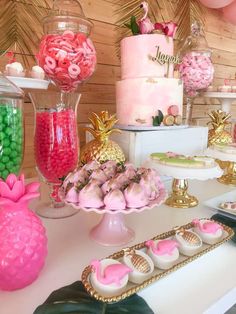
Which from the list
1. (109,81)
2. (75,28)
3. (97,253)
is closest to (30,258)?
(97,253)

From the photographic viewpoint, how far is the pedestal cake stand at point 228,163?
997 mm

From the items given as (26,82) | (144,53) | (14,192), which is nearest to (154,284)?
(14,192)

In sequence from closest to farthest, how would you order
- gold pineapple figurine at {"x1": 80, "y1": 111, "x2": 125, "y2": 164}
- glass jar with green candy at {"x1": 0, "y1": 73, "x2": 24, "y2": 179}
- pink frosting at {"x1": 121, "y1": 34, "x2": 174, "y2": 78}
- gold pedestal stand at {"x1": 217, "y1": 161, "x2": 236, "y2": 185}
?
glass jar with green candy at {"x1": 0, "y1": 73, "x2": 24, "y2": 179} < gold pineapple figurine at {"x1": 80, "y1": 111, "x2": 125, "y2": 164} < pink frosting at {"x1": 121, "y1": 34, "x2": 174, "y2": 78} < gold pedestal stand at {"x1": 217, "y1": 161, "x2": 236, "y2": 185}

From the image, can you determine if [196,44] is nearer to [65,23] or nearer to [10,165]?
[65,23]

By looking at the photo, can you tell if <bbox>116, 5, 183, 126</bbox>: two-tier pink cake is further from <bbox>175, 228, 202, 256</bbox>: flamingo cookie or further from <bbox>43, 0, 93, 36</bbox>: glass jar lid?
<bbox>175, 228, 202, 256</bbox>: flamingo cookie

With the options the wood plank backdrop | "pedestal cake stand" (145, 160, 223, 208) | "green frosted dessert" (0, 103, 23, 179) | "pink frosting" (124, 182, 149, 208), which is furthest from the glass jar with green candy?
the wood plank backdrop

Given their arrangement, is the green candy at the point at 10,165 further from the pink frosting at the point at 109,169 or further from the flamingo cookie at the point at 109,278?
the flamingo cookie at the point at 109,278

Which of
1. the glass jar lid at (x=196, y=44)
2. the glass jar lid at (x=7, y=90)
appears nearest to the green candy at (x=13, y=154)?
the glass jar lid at (x=7, y=90)

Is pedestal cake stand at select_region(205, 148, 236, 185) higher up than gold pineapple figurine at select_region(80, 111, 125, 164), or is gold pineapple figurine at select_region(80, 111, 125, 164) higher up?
gold pineapple figurine at select_region(80, 111, 125, 164)

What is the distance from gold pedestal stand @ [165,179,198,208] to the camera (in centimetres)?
85

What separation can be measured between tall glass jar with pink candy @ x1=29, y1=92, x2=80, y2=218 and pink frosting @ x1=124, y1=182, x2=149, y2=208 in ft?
0.84

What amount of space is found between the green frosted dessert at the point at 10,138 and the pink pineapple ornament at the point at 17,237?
0.66 ft

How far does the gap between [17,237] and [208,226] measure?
372 mm

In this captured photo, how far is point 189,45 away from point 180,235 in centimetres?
104
